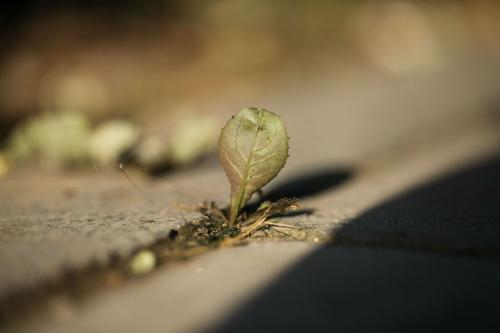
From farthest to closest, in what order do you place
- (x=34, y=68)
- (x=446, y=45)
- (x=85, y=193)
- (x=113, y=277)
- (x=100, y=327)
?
(x=446, y=45), (x=34, y=68), (x=85, y=193), (x=113, y=277), (x=100, y=327)

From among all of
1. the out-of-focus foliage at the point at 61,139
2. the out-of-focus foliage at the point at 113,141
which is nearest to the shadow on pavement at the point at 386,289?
the out-of-focus foliage at the point at 113,141

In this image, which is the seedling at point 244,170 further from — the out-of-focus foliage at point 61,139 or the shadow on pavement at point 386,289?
the out-of-focus foliage at point 61,139

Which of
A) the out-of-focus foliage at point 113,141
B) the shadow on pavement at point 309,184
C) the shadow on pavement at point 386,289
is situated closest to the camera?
the shadow on pavement at point 386,289

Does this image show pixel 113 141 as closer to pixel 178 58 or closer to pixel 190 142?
pixel 190 142

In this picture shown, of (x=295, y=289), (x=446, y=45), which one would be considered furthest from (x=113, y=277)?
(x=446, y=45)

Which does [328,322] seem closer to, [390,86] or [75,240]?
[75,240]
